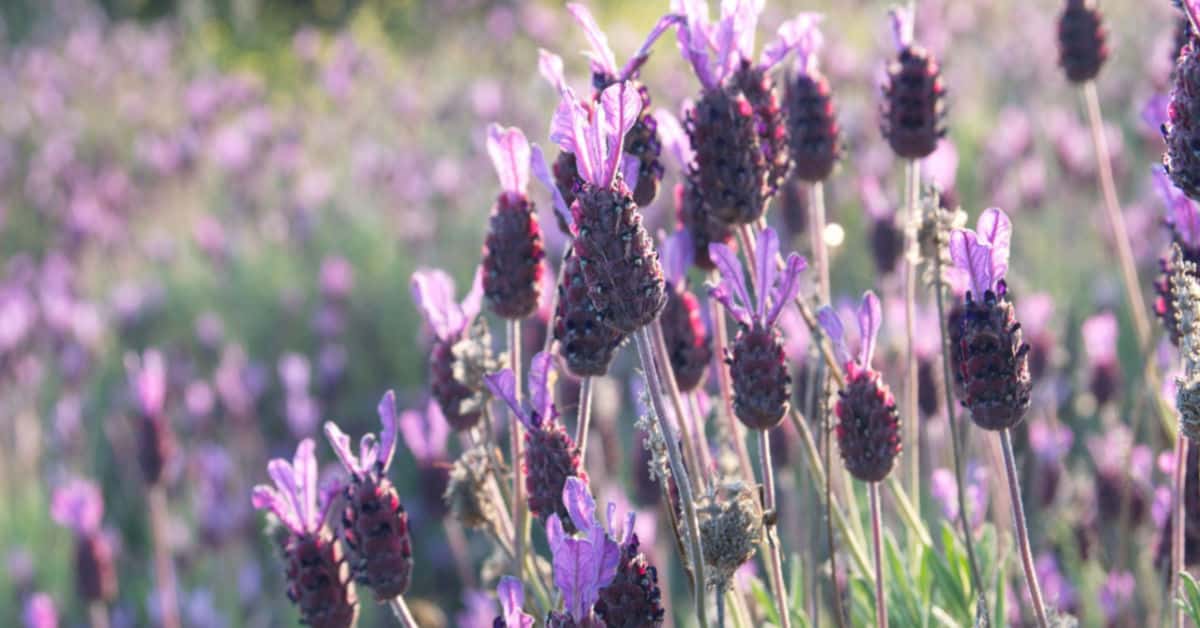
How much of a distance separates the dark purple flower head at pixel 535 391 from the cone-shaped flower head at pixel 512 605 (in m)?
0.26

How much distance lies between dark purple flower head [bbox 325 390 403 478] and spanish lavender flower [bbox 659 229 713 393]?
0.43 m

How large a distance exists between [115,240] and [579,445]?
504 cm

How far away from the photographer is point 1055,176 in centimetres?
582

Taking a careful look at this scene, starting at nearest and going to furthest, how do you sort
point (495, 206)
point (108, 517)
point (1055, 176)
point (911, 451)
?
point (495, 206), point (911, 451), point (108, 517), point (1055, 176)

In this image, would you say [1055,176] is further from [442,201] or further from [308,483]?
[308,483]

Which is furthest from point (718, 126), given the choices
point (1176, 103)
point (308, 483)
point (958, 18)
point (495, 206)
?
point (958, 18)

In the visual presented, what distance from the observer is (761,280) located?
1.41 m

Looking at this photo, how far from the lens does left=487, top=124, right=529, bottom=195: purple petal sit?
1564 mm

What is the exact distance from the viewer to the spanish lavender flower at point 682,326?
1737 millimetres

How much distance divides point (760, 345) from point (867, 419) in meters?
0.17

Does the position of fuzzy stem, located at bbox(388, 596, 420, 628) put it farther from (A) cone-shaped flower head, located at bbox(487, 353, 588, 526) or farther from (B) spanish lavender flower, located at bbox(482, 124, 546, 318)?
(B) spanish lavender flower, located at bbox(482, 124, 546, 318)

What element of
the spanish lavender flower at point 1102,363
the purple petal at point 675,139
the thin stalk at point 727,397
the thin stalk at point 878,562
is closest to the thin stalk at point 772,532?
the thin stalk at point 878,562

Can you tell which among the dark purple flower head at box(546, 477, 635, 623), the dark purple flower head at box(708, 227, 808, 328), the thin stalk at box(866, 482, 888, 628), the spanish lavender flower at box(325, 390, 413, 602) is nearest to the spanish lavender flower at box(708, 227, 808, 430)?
the dark purple flower head at box(708, 227, 808, 328)

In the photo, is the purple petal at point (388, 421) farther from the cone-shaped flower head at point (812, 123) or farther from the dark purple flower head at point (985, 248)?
the cone-shaped flower head at point (812, 123)
